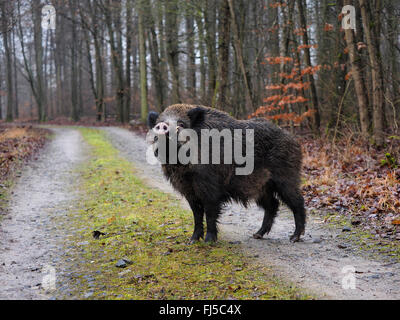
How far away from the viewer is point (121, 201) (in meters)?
8.35

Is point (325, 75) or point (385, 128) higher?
point (325, 75)

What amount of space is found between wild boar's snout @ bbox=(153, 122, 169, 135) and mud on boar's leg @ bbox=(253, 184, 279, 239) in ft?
6.53

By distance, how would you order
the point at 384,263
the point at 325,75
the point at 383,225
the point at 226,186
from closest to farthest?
the point at 384,263
the point at 226,186
the point at 383,225
the point at 325,75

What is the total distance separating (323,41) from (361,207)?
1485 centimetres

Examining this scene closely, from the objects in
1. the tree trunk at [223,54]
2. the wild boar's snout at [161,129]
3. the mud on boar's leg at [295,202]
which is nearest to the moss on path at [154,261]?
the mud on boar's leg at [295,202]

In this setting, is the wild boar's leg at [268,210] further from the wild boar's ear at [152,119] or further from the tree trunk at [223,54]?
the tree trunk at [223,54]

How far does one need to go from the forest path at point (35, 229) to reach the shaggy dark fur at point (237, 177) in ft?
6.36

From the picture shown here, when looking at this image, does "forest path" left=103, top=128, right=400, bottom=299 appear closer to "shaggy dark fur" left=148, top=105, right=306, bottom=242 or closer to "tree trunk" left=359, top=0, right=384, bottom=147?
"shaggy dark fur" left=148, top=105, right=306, bottom=242

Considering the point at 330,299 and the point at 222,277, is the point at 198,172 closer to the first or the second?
the point at 222,277

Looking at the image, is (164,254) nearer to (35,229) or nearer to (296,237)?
(296,237)

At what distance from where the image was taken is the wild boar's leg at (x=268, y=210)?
5809mm
